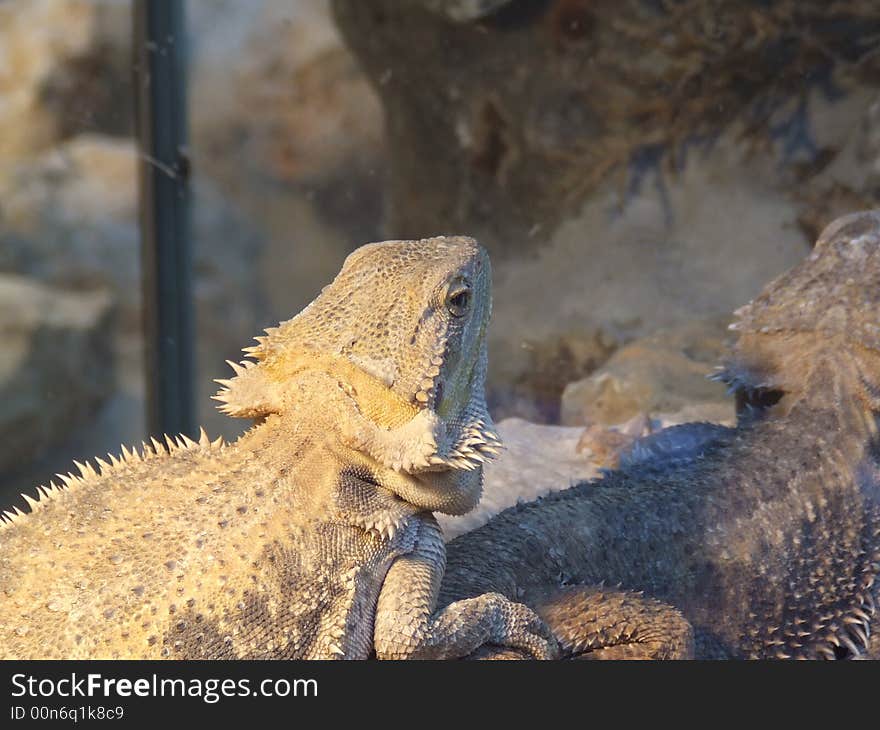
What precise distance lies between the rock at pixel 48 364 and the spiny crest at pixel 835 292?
295 cm

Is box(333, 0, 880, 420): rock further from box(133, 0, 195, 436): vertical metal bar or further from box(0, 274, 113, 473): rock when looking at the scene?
box(0, 274, 113, 473): rock

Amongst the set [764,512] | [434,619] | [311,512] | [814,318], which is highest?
[814,318]

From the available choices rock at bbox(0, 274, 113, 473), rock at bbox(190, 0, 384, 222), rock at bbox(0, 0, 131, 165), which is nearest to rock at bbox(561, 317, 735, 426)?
rock at bbox(190, 0, 384, 222)

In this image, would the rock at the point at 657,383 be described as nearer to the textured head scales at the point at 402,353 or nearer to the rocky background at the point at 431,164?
the rocky background at the point at 431,164

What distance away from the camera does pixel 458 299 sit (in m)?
1.65

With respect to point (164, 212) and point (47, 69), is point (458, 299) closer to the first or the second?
point (164, 212)

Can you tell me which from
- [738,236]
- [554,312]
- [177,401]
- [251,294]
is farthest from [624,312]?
[177,401]

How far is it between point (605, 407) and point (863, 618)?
152cm

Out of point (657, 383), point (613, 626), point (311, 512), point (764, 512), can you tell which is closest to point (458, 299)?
point (311, 512)

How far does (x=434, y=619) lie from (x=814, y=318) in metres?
1.55

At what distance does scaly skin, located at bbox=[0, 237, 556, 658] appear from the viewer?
1.43 metres

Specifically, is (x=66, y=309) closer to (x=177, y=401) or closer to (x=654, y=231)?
(x=177, y=401)

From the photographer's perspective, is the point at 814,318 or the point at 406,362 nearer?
the point at 406,362

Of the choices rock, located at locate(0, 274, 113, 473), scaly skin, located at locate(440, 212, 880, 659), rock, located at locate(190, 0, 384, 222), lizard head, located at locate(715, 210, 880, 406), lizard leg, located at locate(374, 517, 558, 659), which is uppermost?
rock, located at locate(190, 0, 384, 222)
